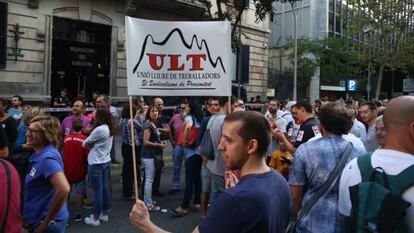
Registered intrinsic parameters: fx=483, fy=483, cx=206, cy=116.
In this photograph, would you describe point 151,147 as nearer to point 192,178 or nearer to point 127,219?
point 192,178

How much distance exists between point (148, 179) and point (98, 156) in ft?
3.63

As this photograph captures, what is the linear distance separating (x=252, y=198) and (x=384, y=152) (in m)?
0.70

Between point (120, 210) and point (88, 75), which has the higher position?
point (88, 75)

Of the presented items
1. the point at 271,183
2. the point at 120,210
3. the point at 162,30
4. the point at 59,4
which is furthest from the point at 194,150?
the point at 59,4

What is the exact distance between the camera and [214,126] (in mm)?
6258

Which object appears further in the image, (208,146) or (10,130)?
(10,130)

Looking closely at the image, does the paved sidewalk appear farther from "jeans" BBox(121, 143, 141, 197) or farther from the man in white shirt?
the man in white shirt

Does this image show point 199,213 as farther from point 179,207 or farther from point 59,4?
point 59,4

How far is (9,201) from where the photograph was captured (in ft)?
9.36

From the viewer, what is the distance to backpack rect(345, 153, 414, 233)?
2.05 meters

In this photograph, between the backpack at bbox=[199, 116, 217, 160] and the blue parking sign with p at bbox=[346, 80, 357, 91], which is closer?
the backpack at bbox=[199, 116, 217, 160]

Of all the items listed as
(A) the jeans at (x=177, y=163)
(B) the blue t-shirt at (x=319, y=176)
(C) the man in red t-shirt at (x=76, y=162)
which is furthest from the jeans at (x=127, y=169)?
(B) the blue t-shirt at (x=319, y=176)

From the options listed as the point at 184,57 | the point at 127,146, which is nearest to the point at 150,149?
the point at 127,146

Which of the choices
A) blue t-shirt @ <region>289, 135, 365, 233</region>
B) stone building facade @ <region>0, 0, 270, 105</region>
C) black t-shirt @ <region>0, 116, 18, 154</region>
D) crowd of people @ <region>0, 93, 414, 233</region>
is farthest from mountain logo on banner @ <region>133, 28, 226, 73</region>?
stone building facade @ <region>0, 0, 270, 105</region>
